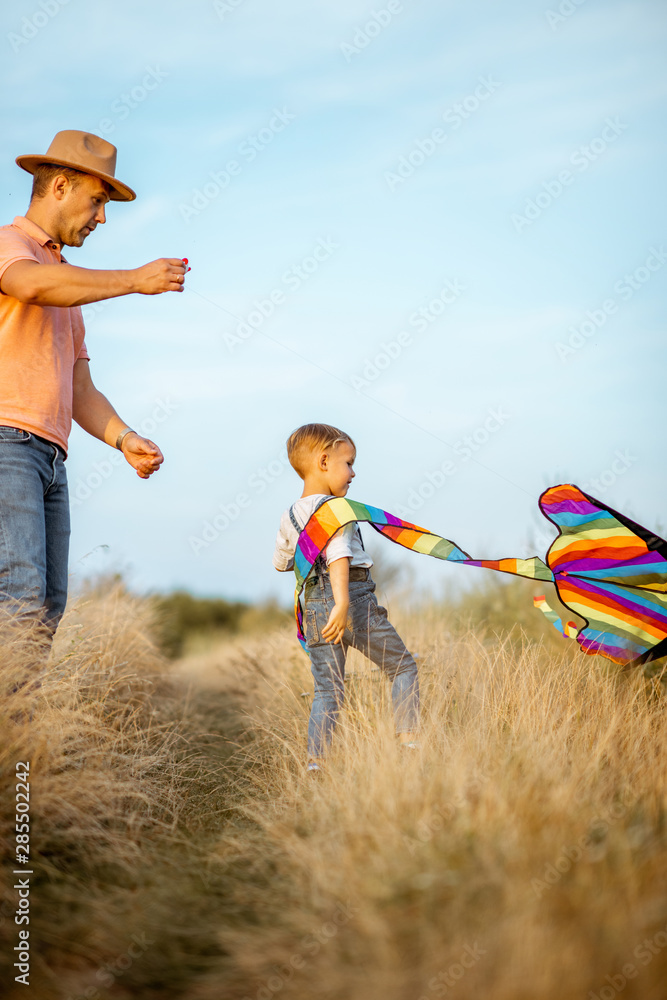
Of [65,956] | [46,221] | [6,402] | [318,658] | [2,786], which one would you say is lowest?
[65,956]

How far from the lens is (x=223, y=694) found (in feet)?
26.5

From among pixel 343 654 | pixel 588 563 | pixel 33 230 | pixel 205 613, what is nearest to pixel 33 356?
pixel 33 230

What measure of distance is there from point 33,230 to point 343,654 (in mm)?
2377

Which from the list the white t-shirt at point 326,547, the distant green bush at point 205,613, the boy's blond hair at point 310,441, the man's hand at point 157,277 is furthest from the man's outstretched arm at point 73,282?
the distant green bush at point 205,613

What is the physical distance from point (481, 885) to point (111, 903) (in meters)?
1.18

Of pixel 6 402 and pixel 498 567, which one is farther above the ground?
pixel 6 402

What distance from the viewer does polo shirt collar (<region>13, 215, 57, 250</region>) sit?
3.50m

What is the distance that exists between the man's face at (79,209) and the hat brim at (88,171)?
5cm

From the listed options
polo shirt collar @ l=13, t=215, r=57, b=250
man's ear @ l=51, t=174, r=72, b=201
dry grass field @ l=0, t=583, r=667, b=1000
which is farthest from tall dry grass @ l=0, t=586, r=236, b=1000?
man's ear @ l=51, t=174, r=72, b=201

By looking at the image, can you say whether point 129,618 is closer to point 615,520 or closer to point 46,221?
point 46,221

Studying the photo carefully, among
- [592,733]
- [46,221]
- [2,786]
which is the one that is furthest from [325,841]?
[46,221]

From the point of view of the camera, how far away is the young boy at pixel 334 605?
3.68 meters

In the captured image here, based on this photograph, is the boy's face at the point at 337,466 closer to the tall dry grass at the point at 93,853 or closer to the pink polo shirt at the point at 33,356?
the pink polo shirt at the point at 33,356

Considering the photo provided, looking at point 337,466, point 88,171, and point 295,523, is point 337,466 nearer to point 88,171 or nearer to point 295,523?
point 295,523
